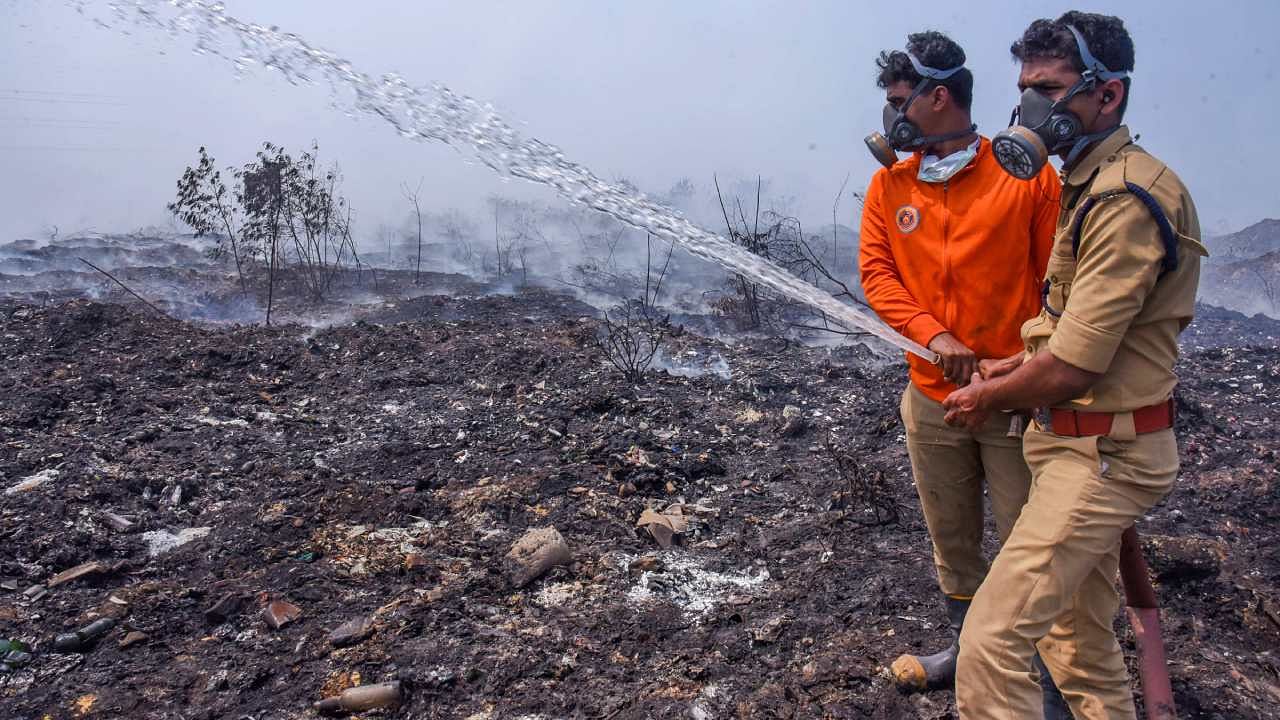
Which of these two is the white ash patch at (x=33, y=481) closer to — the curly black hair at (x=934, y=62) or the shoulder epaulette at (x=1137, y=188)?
the curly black hair at (x=934, y=62)

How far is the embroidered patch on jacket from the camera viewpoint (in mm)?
2365

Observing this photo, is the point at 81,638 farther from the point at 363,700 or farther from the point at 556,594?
the point at 556,594

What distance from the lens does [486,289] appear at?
1371cm

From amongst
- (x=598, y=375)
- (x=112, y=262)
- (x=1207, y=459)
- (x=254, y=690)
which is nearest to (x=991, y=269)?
(x=254, y=690)

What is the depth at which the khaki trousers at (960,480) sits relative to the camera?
7.41 feet

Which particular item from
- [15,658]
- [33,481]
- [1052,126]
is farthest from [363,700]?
[33,481]

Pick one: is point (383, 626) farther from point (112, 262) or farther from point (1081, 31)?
point (112, 262)

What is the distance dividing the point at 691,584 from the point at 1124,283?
7.87 ft

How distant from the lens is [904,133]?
2.43m

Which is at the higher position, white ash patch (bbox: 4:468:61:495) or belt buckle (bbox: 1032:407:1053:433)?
belt buckle (bbox: 1032:407:1053:433)

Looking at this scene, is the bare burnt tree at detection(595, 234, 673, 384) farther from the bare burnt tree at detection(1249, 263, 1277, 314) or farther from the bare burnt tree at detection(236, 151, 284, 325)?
the bare burnt tree at detection(1249, 263, 1277, 314)

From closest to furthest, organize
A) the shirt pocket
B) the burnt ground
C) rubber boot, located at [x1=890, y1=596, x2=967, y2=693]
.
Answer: the shirt pocket, rubber boot, located at [x1=890, y1=596, x2=967, y2=693], the burnt ground

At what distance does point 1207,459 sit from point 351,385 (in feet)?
20.4

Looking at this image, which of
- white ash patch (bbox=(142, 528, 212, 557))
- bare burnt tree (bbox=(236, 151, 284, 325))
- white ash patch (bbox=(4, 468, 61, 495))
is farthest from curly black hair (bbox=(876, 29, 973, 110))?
Result: bare burnt tree (bbox=(236, 151, 284, 325))
